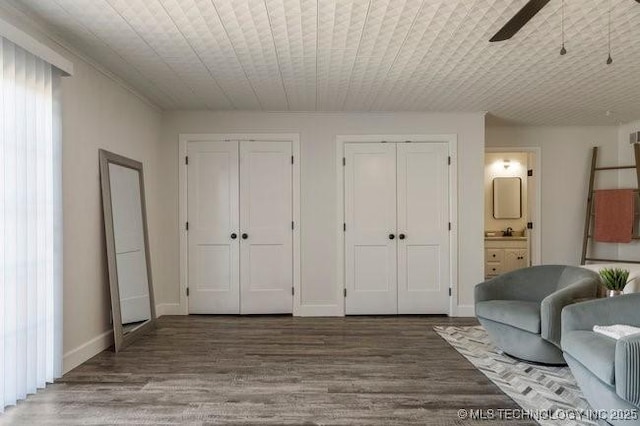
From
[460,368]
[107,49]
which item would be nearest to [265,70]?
[107,49]

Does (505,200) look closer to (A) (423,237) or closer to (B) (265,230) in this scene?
(A) (423,237)

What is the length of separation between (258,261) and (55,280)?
7.43 ft

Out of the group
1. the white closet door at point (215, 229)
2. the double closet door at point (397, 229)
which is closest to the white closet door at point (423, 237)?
the double closet door at point (397, 229)

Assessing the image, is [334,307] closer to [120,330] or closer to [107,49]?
[120,330]

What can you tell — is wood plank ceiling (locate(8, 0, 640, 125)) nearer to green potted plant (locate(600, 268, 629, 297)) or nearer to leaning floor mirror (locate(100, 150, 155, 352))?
leaning floor mirror (locate(100, 150, 155, 352))

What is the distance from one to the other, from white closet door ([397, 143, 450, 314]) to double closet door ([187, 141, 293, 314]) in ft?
4.56

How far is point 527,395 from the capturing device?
2551 mm

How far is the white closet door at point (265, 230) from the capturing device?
15.5ft

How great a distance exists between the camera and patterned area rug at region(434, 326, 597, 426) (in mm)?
2328

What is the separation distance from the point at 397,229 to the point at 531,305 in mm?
1828

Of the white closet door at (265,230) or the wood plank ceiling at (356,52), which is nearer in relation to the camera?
the wood plank ceiling at (356,52)

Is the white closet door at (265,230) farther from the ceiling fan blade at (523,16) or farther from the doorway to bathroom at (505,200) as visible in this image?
the doorway to bathroom at (505,200)

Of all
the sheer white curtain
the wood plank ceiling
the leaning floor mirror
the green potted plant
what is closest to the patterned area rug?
the green potted plant

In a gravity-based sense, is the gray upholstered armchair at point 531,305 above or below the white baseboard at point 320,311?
above
